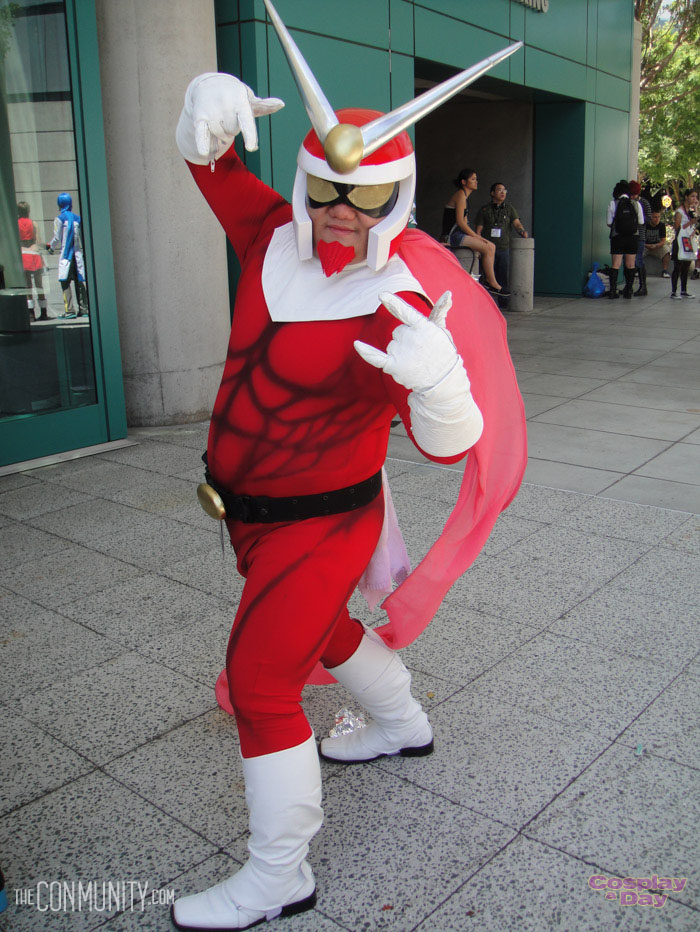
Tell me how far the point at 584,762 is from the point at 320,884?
0.95m

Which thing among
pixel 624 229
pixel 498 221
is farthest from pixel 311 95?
pixel 624 229

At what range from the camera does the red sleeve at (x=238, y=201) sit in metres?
2.48

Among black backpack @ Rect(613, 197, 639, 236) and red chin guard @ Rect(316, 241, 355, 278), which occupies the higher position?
black backpack @ Rect(613, 197, 639, 236)

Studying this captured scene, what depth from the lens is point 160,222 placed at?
6.74 m

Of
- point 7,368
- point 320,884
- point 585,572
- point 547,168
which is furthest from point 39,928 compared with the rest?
point 547,168

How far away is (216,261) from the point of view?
7.11 meters

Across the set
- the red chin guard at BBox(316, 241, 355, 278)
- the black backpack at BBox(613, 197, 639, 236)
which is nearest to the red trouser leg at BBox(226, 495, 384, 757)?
the red chin guard at BBox(316, 241, 355, 278)

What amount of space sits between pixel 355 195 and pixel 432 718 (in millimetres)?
1798

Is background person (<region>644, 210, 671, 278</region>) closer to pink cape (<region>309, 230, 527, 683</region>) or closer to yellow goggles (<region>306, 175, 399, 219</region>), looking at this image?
pink cape (<region>309, 230, 527, 683</region>)

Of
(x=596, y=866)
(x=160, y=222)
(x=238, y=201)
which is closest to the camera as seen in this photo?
(x=596, y=866)

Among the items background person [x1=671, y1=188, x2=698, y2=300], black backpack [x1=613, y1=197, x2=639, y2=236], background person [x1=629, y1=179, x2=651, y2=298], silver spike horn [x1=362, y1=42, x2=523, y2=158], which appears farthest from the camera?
background person [x1=629, y1=179, x2=651, y2=298]

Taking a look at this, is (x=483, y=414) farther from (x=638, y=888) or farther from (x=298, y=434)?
(x=638, y=888)

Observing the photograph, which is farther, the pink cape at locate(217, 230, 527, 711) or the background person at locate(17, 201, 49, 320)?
the background person at locate(17, 201, 49, 320)

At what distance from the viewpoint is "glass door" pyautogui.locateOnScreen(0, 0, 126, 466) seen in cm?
591
